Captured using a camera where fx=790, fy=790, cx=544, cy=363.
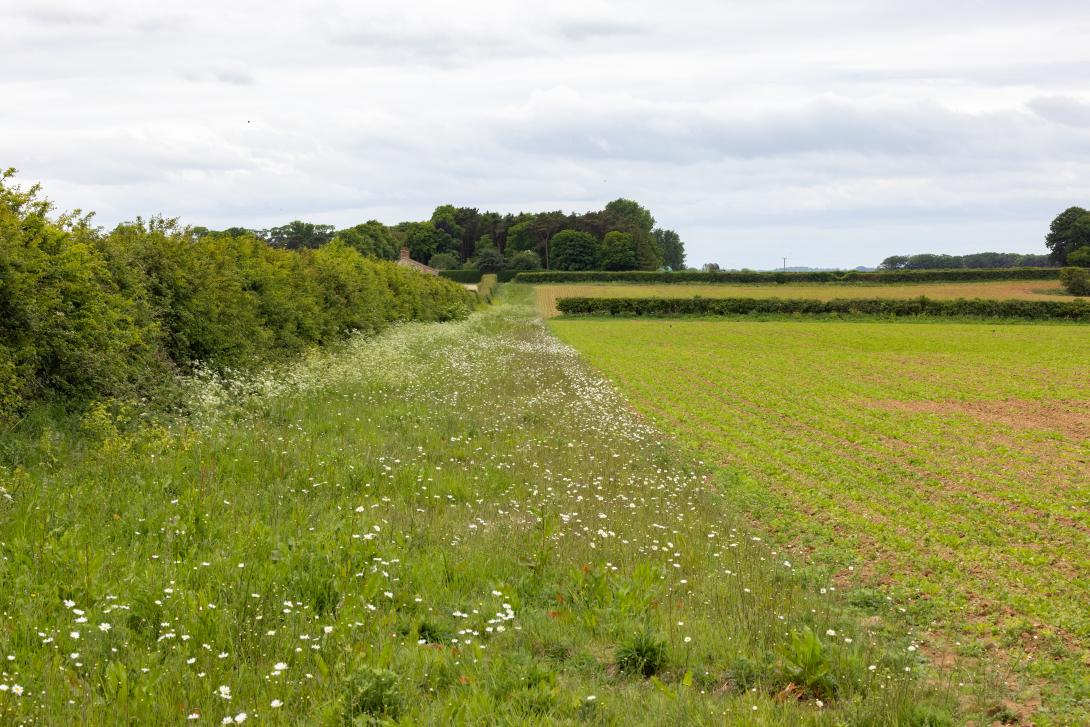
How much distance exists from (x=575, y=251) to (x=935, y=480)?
13121 centimetres

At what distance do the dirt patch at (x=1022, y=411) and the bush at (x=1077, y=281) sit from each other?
70.4 metres

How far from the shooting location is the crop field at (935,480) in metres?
6.57

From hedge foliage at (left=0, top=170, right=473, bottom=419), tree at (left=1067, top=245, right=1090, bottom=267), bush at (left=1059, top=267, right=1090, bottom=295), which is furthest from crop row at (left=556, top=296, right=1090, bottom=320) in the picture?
tree at (left=1067, top=245, right=1090, bottom=267)

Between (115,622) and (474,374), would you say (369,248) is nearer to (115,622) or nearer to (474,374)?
(474,374)

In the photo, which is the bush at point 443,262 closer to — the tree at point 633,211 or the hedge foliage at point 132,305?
the tree at point 633,211

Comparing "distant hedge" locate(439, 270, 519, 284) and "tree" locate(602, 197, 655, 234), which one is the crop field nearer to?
"distant hedge" locate(439, 270, 519, 284)

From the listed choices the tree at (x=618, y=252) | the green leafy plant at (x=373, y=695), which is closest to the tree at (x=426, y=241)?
the tree at (x=618, y=252)

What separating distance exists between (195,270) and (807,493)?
12.8m

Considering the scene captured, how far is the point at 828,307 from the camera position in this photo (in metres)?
66.4

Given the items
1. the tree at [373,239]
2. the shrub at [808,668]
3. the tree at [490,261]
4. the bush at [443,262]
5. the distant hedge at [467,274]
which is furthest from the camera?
the bush at [443,262]

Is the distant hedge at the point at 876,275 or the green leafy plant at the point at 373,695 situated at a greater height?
the distant hedge at the point at 876,275

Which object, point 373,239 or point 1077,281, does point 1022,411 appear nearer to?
point 1077,281

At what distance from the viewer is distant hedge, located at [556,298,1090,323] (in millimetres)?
61594

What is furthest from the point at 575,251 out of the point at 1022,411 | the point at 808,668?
the point at 808,668
